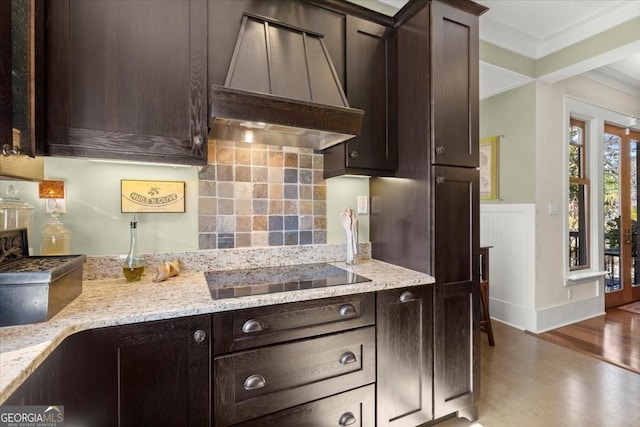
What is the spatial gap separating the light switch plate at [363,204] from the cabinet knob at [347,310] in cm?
86

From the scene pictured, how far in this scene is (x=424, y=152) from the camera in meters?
1.69

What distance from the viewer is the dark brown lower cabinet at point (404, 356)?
5.01 feet

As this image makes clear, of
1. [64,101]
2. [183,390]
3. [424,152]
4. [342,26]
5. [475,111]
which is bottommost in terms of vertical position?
[183,390]

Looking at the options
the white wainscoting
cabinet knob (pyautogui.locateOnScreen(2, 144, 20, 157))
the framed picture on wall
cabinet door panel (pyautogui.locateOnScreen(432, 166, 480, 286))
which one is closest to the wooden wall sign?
cabinet knob (pyautogui.locateOnScreen(2, 144, 20, 157))

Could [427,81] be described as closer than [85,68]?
No

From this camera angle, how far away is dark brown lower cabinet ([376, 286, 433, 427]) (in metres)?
1.53

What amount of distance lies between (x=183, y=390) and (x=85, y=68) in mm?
1324

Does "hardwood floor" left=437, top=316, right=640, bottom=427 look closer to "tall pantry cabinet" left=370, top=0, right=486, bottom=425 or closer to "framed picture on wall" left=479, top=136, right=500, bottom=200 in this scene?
"tall pantry cabinet" left=370, top=0, right=486, bottom=425

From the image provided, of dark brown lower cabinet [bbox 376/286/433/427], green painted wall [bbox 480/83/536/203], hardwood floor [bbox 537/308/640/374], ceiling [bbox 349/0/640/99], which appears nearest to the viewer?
dark brown lower cabinet [bbox 376/286/433/427]

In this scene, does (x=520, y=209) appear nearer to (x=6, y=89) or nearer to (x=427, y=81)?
(x=427, y=81)

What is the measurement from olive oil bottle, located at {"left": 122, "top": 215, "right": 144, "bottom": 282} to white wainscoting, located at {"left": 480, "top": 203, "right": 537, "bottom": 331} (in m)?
3.35

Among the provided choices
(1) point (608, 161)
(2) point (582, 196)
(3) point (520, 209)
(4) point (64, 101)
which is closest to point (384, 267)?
(4) point (64, 101)

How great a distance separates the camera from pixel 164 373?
1118 mm

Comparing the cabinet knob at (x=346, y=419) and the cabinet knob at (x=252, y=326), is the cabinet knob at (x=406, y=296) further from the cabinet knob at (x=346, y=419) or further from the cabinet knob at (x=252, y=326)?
the cabinet knob at (x=252, y=326)
